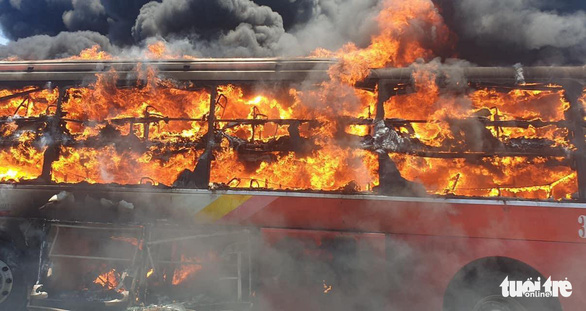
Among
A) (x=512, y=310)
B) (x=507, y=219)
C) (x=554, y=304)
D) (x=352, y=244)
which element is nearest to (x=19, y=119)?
(x=352, y=244)

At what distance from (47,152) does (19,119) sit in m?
0.85

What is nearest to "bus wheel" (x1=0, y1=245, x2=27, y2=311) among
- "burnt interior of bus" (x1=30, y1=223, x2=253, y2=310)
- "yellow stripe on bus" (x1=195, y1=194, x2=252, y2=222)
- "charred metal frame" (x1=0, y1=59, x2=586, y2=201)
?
"burnt interior of bus" (x1=30, y1=223, x2=253, y2=310)

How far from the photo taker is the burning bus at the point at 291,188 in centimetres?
471

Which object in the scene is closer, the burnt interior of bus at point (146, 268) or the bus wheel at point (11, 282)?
the burnt interior of bus at point (146, 268)

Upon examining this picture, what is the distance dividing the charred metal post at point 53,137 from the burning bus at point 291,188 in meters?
0.03

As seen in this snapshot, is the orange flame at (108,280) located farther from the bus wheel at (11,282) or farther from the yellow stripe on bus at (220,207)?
the yellow stripe on bus at (220,207)

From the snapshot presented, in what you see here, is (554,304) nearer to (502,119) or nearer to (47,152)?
(502,119)

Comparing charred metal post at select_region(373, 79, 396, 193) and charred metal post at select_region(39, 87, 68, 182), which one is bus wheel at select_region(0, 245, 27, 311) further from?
charred metal post at select_region(373, 79, 396, 193)

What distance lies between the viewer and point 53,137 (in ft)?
18.3

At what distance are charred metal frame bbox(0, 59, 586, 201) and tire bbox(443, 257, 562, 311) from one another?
1.34 metres

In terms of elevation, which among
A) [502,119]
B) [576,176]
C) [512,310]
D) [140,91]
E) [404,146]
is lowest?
[512,310]

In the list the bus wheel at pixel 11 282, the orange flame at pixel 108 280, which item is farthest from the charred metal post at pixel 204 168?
the bus wheel at pixel 11 282

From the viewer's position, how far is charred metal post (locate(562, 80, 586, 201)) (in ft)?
15.6

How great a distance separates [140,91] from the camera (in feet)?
19.0
